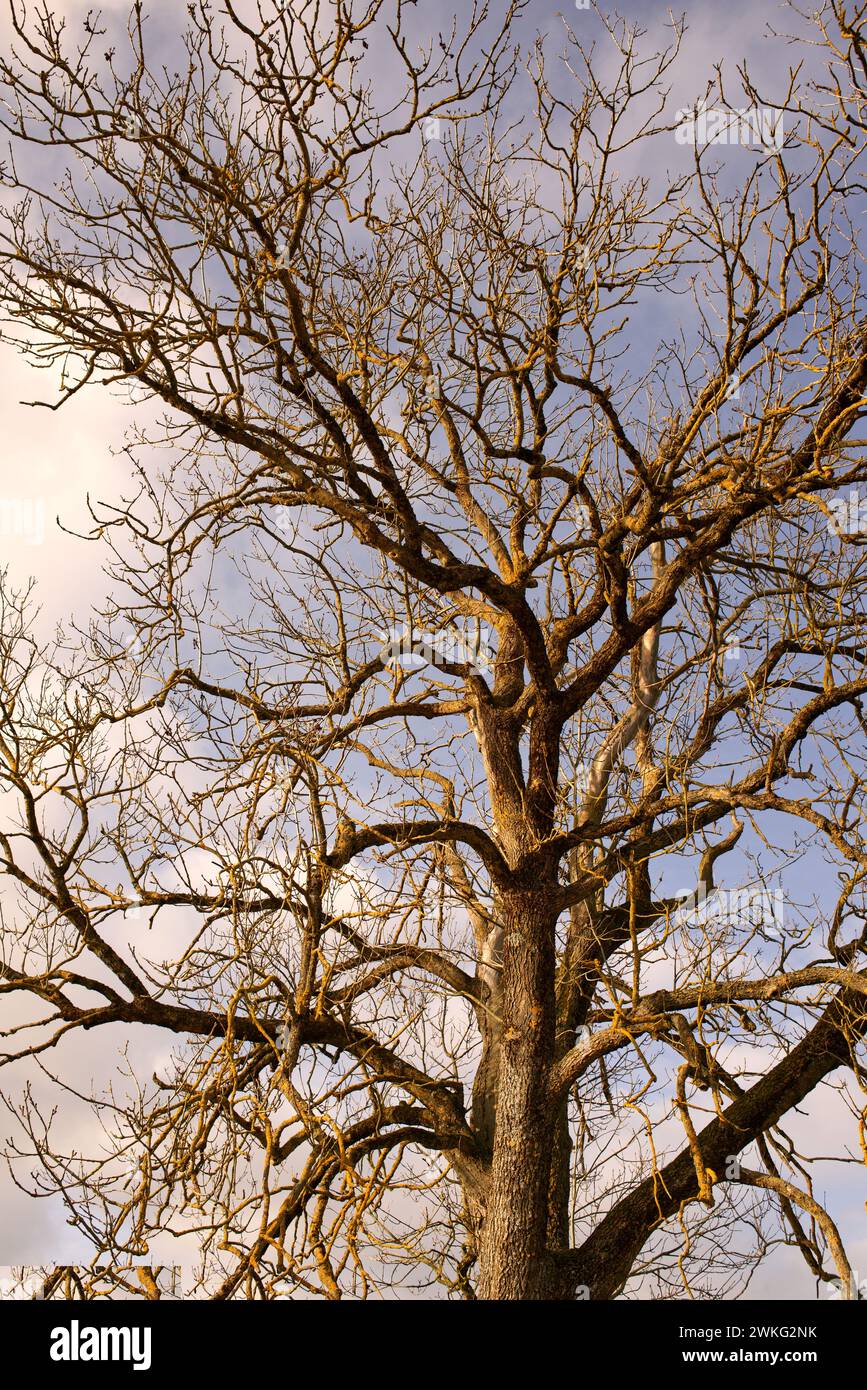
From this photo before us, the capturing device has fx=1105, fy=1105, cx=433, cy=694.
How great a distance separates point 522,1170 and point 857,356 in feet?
15.6

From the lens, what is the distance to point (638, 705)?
8219mm

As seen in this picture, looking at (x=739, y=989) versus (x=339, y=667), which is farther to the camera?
(x=339, y=667)

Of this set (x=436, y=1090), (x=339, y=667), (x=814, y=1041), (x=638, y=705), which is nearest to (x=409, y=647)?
(x=339, y=667)

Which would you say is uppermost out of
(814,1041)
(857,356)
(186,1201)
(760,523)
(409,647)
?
(760,523)

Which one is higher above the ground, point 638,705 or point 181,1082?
point 638,705

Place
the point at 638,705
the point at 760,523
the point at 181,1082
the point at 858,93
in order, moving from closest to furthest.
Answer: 1. the point at 858,93
2. the point at 181,1082
3. the point at 760,523
4. the point at 638,705

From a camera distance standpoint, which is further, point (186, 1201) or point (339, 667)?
point (339, 667)

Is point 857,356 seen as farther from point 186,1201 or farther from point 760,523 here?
point 186,1201

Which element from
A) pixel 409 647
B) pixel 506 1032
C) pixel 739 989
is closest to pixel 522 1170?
pixel 506 1032

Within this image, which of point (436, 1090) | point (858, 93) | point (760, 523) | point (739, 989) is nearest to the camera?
point (858, 93)

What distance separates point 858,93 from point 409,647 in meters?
3.67

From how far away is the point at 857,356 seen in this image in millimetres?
5684
